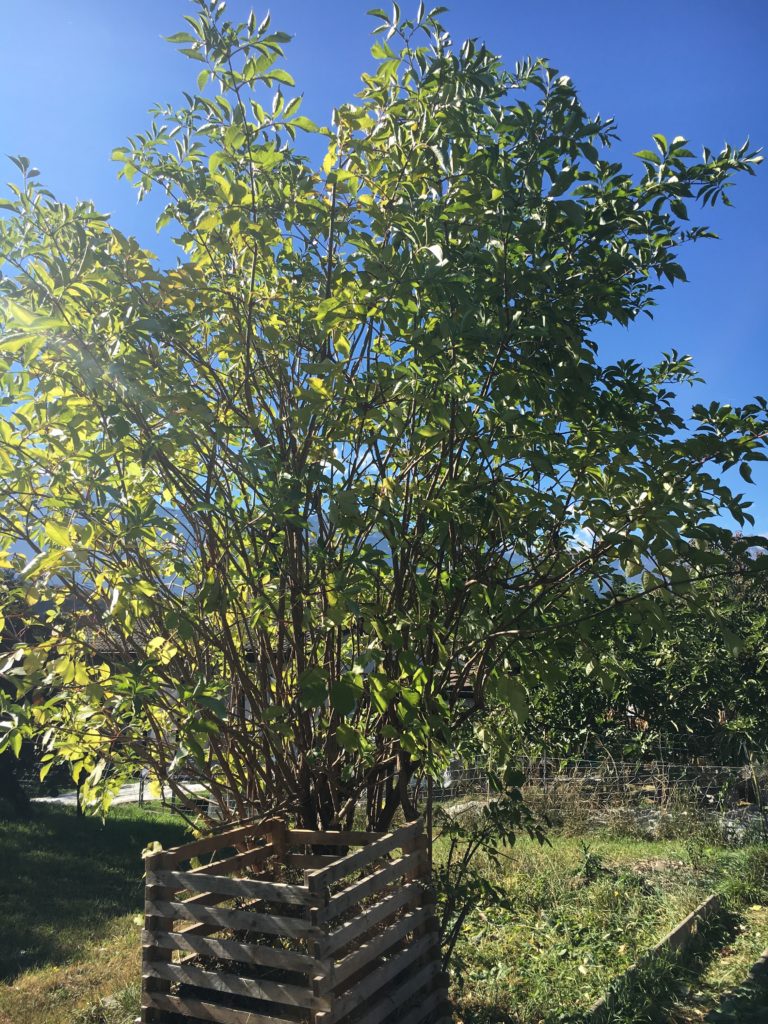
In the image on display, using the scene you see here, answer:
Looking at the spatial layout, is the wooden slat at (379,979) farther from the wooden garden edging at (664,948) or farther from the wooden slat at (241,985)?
the wooden garden edging at (664,948)

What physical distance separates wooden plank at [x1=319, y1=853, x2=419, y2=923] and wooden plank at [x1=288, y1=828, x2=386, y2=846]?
16cm

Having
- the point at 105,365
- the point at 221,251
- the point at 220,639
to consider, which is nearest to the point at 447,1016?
the point at 220,639

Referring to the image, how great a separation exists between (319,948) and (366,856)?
1.30 ft

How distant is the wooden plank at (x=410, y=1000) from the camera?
2816 mm

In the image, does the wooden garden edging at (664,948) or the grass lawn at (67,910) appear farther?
the grass lawn at (67,910)

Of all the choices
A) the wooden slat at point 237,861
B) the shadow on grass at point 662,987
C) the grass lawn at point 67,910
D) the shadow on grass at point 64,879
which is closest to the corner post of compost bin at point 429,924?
the wooden slat at point 237,861

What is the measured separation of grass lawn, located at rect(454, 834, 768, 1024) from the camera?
4.38 meters

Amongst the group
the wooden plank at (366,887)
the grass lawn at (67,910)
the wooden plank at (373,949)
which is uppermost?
the wooden plank at (366,887)

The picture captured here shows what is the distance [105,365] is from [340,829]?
232 cm

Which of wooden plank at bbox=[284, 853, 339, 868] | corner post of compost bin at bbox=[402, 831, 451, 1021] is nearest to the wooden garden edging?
corner post of compost bin at bbox=[402, 831, 451, 1021]

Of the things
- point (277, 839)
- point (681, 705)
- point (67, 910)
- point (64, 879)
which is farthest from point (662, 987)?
point (681, 705)

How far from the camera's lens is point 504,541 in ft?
11.8

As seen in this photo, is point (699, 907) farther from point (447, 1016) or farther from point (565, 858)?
point (447, 1016)

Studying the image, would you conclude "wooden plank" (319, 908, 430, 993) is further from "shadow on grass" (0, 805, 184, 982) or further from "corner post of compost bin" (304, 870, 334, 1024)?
"shadow on grass" (0, 805, 184, 982)
